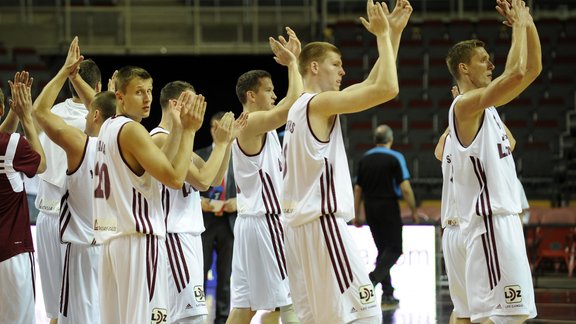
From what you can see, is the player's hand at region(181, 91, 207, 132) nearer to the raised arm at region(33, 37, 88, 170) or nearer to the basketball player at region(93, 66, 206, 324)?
the basketball player at region(93, 66, 206, 324)

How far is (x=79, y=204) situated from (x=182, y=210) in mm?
786

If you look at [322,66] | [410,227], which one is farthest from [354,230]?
[322,66]

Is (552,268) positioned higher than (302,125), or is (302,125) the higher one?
(302,125)

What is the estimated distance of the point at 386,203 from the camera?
40.9 feet


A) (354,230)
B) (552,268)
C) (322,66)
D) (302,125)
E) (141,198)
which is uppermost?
Answer: (322,66)

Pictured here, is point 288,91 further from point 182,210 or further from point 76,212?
point 76,212

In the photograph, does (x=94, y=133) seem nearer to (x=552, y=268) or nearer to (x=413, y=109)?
(x=552, y=268)

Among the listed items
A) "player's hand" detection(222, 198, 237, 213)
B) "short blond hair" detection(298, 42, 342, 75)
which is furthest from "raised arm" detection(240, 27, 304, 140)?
"player's hand" detection(222, 198, 237, 213)

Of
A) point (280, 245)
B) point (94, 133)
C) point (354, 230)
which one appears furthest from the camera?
point (354, 230)

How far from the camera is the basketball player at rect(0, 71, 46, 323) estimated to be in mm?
6820

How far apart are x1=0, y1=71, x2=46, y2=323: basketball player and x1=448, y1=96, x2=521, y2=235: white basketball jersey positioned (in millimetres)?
3025

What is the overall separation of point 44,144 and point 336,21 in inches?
518

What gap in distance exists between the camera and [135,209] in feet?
19.0

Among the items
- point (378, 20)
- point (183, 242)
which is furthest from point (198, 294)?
point (378, 20)
